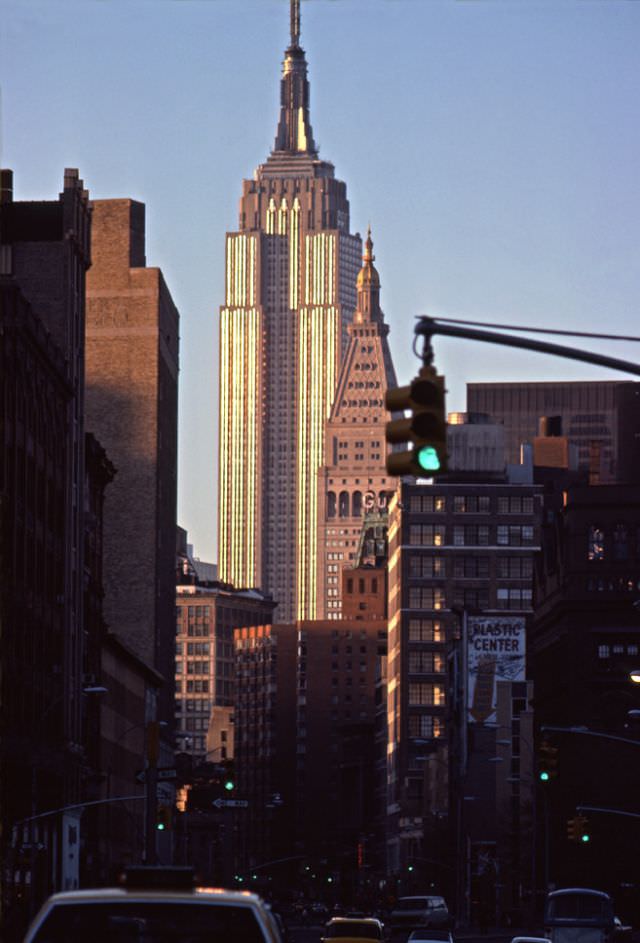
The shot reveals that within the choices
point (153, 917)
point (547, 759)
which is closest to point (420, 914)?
point (547, 759)

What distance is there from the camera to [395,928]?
310 feet

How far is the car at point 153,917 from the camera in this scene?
16.4 metres

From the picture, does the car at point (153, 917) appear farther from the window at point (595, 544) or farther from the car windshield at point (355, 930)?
the window at point (595, 544)

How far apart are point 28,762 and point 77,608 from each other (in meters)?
26.0

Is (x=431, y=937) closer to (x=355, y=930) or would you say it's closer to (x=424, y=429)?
(x=355, y=930)

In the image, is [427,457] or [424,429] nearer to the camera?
[424,429]

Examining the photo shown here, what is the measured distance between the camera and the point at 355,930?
197 ft

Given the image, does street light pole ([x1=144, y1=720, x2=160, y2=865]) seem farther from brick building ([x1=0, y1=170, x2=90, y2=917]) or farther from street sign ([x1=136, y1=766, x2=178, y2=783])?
brick building ([x1=0, y1=170, x2=90, y2=917])

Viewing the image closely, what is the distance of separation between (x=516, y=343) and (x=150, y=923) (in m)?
8.59

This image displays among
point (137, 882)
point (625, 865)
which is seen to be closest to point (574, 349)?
point (137, 882)

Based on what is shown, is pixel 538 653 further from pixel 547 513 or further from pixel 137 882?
pixel 137 882

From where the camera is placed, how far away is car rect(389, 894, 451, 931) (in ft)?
306

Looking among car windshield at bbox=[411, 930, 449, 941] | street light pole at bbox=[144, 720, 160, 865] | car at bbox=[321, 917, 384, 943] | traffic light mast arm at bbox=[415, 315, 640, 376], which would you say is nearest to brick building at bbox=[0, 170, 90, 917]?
street light pole at bbox=[144, 720, 160, 865]

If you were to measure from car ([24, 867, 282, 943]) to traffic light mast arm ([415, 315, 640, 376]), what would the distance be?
26.2 ft
